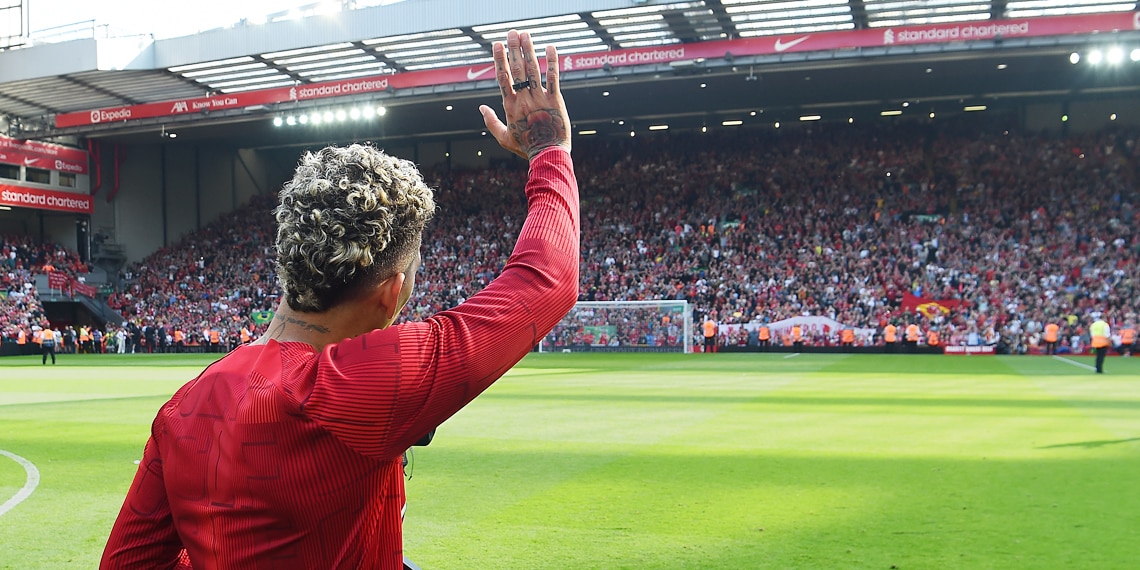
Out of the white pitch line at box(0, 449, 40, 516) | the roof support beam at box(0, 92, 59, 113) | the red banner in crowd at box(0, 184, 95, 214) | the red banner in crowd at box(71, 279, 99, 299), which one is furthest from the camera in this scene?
the red banner in crowd at box(71, 279, 99, 299)

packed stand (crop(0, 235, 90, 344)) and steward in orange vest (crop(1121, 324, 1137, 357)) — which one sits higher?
packed stand (crop(0, 235, 90, 344))

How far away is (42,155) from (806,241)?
3573 centimetres

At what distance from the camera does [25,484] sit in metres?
8.73

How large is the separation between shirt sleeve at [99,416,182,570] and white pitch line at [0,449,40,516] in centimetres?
680

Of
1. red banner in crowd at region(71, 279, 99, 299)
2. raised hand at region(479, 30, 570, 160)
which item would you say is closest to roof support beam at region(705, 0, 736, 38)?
raised hand at region(479, 30, 570, 160)

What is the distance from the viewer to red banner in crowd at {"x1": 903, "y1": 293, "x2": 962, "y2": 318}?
34.9m

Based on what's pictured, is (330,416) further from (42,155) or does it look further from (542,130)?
(42,155)

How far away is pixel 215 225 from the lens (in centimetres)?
5347

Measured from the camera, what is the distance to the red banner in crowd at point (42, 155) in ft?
141

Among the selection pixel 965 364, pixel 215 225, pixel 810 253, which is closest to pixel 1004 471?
pixel 965 364

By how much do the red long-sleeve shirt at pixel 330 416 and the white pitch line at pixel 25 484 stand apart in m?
7.06

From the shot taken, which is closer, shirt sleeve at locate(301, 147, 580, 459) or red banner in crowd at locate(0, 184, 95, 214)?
shirt sleeve at locate(301, 147, 580, 459)

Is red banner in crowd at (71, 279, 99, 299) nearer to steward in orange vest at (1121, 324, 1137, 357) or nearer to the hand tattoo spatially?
steward in orange vest at (1121, 324, 1137, 357)

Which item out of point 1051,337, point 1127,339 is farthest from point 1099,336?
point 1051,337
